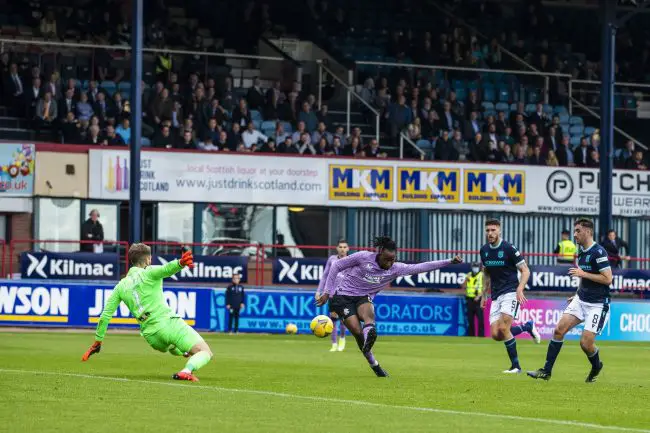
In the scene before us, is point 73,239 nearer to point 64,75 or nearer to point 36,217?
point 36,217

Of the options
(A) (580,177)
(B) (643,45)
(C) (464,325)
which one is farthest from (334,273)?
(B) (643,45)

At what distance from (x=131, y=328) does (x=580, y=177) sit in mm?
15030

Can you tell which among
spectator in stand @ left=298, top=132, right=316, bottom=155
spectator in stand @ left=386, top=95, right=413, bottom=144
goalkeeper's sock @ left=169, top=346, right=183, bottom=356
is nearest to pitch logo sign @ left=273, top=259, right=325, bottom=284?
spectator in stand @ left=298, top=132, right=316, bottom=155

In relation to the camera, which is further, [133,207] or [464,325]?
[464,325]

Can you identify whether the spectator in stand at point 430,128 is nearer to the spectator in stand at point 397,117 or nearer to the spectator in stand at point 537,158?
the spectator in stand at point 397,117

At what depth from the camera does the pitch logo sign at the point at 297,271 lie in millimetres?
36125

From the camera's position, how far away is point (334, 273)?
61.7 ft

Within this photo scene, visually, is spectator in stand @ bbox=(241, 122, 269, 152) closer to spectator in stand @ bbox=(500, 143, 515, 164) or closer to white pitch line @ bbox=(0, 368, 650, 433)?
spectator in stand @ bbox=(500, 143, 515, 164)

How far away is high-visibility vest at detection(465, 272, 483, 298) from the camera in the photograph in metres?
35.8

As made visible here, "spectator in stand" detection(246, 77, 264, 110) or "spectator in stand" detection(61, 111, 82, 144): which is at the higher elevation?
"spectator in stand" detection(246, 77, 264, 110)

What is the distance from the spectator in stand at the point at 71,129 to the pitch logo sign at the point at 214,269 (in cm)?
428

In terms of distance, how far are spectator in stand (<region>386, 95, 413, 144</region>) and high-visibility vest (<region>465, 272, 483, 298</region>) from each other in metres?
7.14

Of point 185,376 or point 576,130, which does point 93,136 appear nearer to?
point 576,130

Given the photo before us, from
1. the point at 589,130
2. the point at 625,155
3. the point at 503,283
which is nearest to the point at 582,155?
the point at 625,155
